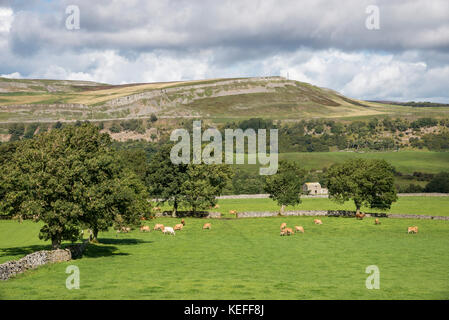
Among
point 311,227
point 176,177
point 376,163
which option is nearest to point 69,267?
point 311,227

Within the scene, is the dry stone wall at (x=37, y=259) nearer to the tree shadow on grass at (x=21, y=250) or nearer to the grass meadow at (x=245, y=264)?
the grass meadow at (x=245, y=264)

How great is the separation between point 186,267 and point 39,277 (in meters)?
12.4

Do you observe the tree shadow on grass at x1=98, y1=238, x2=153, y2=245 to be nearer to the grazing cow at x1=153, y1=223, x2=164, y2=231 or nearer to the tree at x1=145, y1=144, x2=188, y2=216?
the grazing cow at x1=153, y1=223, x2=164, y2=231

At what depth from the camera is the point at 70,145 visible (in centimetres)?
5262

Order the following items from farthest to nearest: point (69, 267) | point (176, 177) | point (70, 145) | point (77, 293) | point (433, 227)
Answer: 1. point (176, 177)
2. point (433, 227)
3. point (70, 145)
4. point (69, 267)
5. point (77, 293)

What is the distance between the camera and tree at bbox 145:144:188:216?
10738 centimetres

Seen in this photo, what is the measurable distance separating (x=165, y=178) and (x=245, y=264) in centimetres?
6128

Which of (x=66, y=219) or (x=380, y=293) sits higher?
(x=66, y=219)

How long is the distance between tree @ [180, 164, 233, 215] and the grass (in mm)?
20404

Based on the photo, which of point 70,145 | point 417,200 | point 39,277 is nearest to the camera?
point 39,277

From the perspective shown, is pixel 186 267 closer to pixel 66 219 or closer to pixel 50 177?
pixel 66 219

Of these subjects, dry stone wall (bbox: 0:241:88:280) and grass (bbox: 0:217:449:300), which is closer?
grass (bbox: 0:217:449:300)

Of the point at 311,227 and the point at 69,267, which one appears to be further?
the point at 311,227

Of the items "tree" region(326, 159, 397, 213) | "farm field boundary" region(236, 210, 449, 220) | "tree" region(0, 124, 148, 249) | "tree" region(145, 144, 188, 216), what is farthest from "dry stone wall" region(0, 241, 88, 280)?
"tree" region(326, 159, 397, 213)
